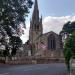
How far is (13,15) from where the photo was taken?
18.2 metres

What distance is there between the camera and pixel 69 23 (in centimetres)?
9531

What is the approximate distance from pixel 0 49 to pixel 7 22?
2.82 meters

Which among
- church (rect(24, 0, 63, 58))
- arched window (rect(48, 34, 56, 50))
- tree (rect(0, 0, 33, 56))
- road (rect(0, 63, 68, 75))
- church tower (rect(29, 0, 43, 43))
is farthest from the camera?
church tower (rect(29, 0, 43, 43))

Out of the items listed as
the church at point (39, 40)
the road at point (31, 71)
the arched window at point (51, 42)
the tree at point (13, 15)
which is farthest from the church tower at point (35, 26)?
the tree at point (13, 15)

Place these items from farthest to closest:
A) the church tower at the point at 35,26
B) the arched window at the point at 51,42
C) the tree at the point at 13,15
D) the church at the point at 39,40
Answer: the church tower at the point at 35,26 < the arched window at the point at 51,42 < the church at the point at 39,40 < the tree at the point at 13,15

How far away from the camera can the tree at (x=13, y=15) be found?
56.7ft

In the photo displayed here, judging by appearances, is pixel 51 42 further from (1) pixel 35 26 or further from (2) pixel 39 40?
(1) pixel 35 26

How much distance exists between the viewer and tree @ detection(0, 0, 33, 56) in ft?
56.7

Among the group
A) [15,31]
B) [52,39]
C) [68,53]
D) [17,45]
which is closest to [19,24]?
[15,31]

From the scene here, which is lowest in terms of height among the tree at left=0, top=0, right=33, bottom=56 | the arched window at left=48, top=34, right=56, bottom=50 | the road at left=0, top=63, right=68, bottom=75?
the road at left=0, top=63, right=68, bottom=75

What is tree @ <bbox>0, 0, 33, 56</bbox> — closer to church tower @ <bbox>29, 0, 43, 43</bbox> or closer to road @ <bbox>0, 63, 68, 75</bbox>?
road @ <bbox>0, 63, 68, 75</bbox>

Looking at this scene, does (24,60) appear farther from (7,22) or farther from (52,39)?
(52,39)

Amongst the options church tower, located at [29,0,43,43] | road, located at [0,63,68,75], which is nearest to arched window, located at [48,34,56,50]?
church tower, located at [29,0,43,43]

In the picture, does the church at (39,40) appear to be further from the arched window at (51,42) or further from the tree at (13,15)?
the tree at (13,15)
